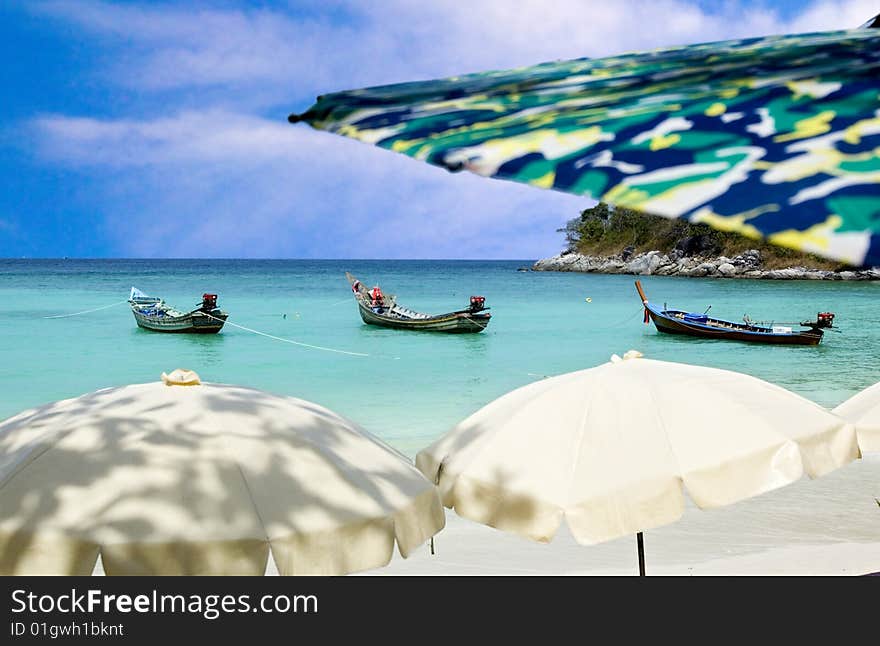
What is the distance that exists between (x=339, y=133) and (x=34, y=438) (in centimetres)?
227

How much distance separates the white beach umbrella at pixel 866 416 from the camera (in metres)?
5.85

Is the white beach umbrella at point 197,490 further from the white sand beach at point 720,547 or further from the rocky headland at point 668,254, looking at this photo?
the rocky headland at point 668,254

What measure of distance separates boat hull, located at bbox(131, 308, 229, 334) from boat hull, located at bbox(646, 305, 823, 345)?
14711 millimetres

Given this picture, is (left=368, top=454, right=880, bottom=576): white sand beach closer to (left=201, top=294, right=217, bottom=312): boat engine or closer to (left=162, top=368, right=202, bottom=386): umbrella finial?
(left=162, top=368, right=202, bottom=386): umbrella finial

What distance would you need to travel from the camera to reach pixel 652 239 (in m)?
96.4

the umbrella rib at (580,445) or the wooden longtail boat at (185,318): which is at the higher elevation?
the wooden longtail boat at (185,318)

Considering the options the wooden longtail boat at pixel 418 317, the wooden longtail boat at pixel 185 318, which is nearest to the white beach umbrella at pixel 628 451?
the wooden longtail boat at pixel 418 317

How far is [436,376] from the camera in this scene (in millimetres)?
23766

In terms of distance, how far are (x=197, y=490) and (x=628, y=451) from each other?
2120 mm

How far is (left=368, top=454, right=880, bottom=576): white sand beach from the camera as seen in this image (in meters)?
6.86

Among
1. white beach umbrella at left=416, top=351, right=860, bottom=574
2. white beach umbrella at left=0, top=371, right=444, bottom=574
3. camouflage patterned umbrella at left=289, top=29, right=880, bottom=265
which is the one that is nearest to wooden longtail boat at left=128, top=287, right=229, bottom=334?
white beach umbrella at left=416, top=351, right=860, bottom=574
